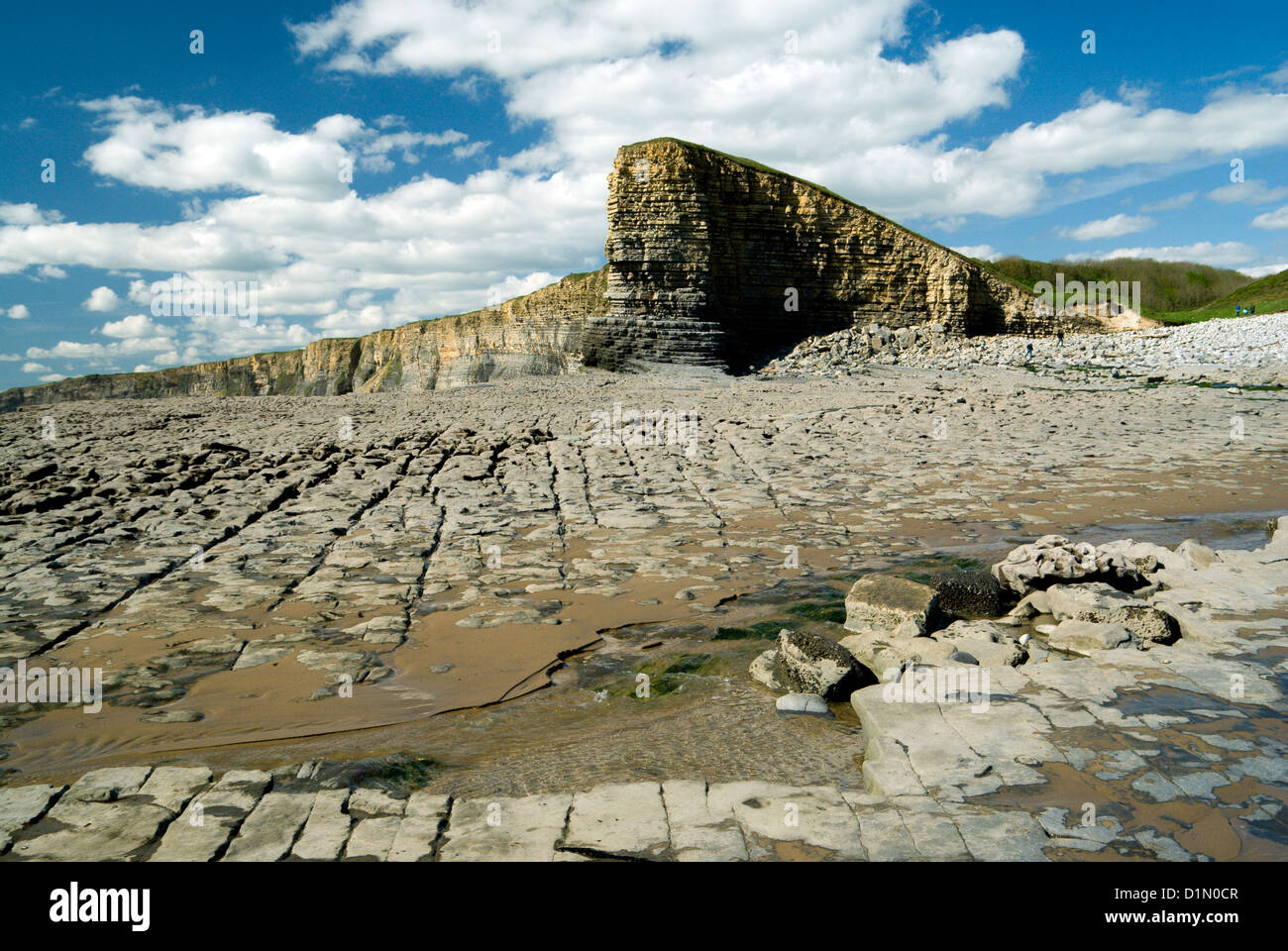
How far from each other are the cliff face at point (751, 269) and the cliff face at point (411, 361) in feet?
24.0

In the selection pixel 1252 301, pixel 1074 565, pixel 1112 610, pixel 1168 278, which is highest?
pixel 1168 278

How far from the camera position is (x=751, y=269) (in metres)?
33.2

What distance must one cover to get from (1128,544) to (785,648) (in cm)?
373

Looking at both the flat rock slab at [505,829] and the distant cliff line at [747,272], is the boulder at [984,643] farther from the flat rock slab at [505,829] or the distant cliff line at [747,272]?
the distant cliff line at [747,272]

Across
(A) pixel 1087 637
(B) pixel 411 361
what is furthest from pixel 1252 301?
(A) pixel 1087 637

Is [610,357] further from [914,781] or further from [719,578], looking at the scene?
[914,781]

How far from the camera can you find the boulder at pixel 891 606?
16.9 feet

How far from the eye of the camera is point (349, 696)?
175 inches

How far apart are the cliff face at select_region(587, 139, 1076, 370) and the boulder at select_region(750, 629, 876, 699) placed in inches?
1037

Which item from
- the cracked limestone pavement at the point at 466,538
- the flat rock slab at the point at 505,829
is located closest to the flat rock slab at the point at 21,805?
the cracked limestone pavement at the point at 466,538

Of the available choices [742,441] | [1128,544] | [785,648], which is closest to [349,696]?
[785,648]

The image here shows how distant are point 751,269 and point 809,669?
3066 cm

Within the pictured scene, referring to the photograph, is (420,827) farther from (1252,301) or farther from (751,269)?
(1252,301)
